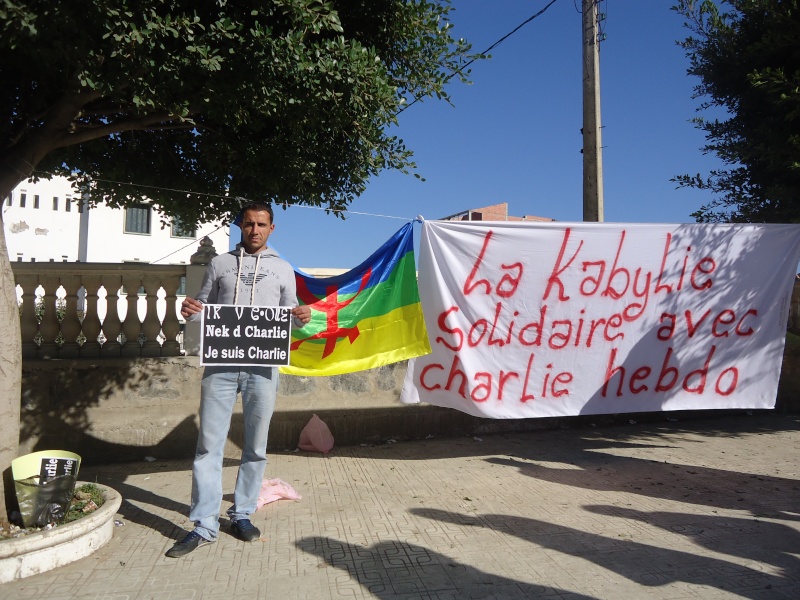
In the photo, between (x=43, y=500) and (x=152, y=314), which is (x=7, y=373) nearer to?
(x=43, y=500)

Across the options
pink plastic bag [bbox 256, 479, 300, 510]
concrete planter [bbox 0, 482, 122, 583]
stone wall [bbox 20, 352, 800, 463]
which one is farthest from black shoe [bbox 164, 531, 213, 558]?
stone wall [bbox 20, 352, 800, 463]

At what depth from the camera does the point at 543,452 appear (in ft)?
20.9

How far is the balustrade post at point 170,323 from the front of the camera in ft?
20.1

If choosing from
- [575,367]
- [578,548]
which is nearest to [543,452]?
[575,367]

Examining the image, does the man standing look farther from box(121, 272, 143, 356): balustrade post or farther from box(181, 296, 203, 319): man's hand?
box(121, 272, 143, 356): balustrade post

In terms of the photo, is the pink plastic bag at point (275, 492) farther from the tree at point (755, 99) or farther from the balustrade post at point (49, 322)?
the tree at point (755, 99)

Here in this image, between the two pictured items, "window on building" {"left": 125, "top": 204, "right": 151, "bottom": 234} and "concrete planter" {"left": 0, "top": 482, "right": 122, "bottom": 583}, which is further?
"window on building" {"left": 125, "top": 204, "right": 151, "bottom": 234}

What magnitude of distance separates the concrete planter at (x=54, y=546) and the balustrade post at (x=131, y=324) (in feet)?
7.69

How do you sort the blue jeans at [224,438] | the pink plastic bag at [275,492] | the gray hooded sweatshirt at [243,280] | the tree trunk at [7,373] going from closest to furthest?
1. the tree trunk at [7,373]
2. the blue jeans at [224,438]
3. the gray hooded sweatshirt at [243,280]
4. the pink plastic bag at [275,492]

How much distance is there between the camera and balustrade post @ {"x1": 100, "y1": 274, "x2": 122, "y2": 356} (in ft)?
19.4

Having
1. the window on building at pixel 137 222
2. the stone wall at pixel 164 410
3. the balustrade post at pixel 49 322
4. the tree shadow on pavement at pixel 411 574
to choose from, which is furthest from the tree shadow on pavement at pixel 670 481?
the window on building at pixel 137 222

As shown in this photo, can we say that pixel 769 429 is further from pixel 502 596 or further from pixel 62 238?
pixel 62 238

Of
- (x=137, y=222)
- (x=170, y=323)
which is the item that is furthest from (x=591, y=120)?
(x=137, y=222)

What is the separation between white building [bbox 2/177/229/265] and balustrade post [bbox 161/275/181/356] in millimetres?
29073
